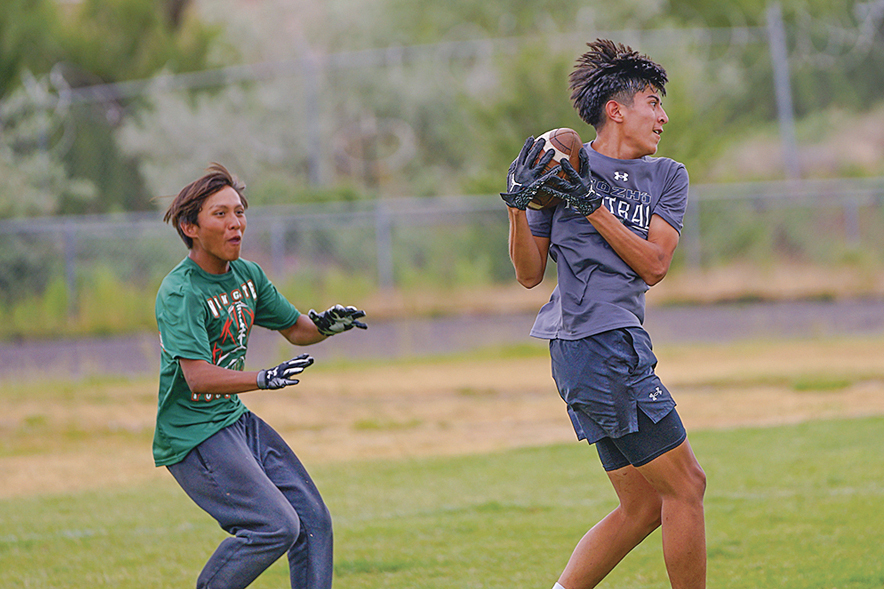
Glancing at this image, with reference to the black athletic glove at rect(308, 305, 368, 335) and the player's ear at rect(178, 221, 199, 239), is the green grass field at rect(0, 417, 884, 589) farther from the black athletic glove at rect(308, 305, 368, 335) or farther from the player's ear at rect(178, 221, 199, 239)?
the player's ear at rect(178, 221, 199, 239)

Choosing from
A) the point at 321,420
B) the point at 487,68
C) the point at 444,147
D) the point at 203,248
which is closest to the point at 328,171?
the point at 444,147

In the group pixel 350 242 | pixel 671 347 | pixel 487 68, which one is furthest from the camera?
pixel 487 68

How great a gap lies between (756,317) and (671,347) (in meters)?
2.46

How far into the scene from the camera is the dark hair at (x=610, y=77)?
142 inches

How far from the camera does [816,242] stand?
57.5 feet

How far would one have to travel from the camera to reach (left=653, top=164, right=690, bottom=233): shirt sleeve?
142 inches

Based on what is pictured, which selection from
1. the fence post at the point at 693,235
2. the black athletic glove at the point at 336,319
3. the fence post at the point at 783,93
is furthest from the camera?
the fence post at the point at 783,93

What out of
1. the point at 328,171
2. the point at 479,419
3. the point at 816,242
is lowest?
the point at 479,419

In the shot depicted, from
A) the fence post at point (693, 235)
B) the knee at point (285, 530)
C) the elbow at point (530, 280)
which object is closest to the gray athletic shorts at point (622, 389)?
the elbow at point (530, 280)

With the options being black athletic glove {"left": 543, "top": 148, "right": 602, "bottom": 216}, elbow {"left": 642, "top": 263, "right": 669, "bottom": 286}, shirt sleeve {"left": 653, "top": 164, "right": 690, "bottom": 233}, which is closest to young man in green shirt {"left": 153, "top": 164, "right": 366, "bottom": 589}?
black athletic glove {"left": 543, "top": 148, "right": 602, "bottom": 216}

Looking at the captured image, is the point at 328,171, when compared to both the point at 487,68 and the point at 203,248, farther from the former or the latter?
the point at 203,248

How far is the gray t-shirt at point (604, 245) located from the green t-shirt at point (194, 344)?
3.77ft

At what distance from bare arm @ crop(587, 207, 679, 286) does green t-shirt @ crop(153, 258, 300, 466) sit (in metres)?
1.39

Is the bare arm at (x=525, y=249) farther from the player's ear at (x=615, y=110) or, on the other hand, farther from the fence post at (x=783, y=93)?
the fence post at (x=783, y=93)
